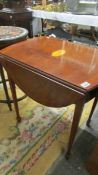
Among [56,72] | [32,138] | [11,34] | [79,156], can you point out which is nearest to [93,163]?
[79,156]

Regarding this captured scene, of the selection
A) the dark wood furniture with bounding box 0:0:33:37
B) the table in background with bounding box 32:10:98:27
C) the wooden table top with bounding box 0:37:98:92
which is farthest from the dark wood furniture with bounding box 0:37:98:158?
the dark wood furniture with bounding box 0:0:33:37

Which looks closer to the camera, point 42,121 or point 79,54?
point 79,54

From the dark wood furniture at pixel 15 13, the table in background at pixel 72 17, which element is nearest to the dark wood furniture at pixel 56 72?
the table in background at pixel 72 17

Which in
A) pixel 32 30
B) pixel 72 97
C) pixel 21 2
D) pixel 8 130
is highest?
pixel 21 2

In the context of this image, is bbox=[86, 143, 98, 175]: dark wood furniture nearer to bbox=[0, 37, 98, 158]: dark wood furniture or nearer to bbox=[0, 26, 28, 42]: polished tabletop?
bbox=[0, 37, 98, 158]: dark wood furniture

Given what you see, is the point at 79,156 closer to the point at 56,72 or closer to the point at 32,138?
the point at 32,138

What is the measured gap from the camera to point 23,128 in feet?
4.81

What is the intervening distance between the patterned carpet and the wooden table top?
25.6 inches

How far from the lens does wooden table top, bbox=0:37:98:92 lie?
2.80ft

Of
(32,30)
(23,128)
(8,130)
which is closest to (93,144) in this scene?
(23,128)

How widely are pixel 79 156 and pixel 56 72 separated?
0.69 m

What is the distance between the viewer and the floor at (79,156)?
1.14 meters

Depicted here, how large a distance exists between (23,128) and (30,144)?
0.19 m

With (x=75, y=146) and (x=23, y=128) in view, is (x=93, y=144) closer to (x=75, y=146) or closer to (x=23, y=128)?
(x=75, y=146)
